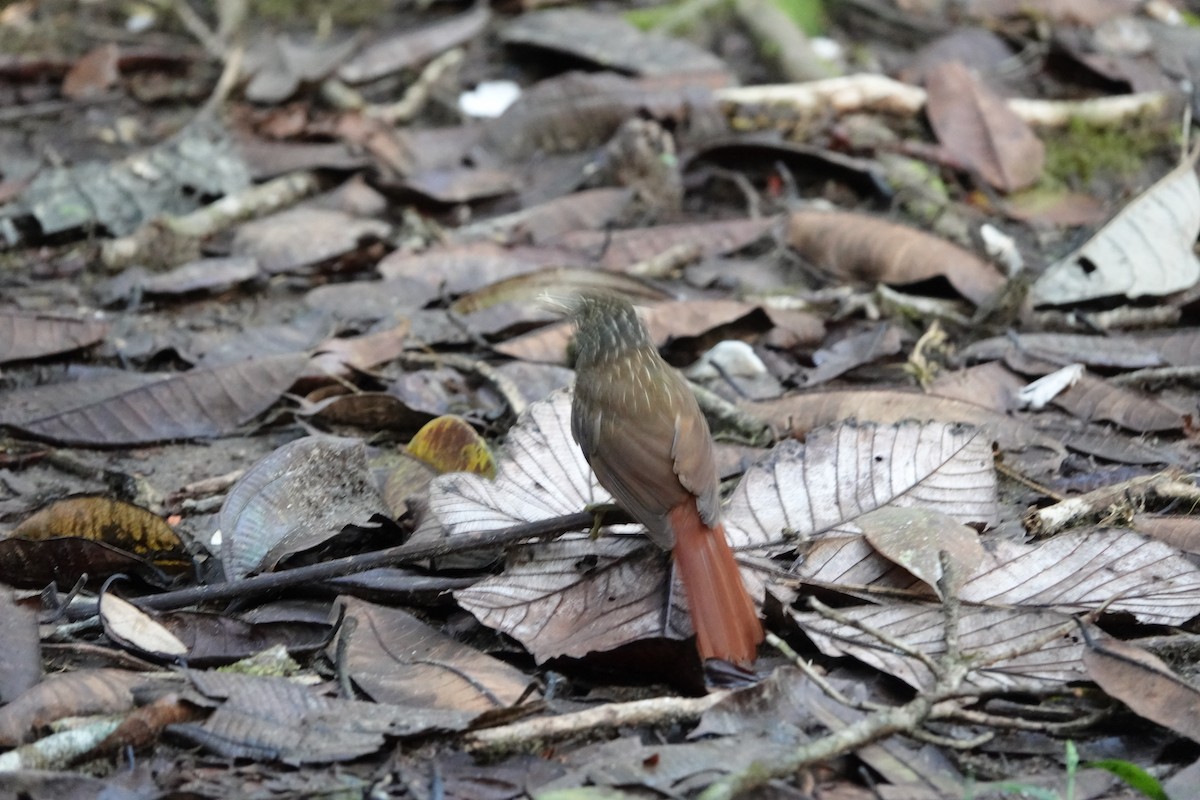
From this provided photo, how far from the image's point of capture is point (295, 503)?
317 centimetres

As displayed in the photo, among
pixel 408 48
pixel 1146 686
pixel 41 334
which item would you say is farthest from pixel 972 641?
pixel 408 48

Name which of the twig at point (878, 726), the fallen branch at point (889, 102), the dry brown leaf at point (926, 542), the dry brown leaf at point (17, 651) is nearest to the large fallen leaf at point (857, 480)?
the dry brown leaf at point (926, 542)

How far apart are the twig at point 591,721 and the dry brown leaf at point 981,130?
12.3 feet

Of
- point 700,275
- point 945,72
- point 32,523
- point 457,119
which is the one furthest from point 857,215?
point 32,523

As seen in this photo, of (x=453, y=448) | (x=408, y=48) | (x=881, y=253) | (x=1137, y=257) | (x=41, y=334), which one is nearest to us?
(x=453, y=448)

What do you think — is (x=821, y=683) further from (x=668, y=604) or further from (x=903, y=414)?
(x=903, y=414)

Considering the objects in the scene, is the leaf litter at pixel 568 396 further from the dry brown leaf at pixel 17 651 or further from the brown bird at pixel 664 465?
the brown bird at pixel 664 465

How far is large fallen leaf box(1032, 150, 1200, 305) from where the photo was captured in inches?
179

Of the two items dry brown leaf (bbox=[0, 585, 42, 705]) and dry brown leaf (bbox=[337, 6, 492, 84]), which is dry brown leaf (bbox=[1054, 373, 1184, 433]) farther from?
dry brown leaf (bbox=[337, 6, 492, 84])

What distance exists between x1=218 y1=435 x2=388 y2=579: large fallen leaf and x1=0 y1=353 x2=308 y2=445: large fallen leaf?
75 centimetres

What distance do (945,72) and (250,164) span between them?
3.17m

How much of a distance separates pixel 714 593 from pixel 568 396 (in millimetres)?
1016

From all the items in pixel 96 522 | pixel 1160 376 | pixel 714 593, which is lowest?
pixel 1160 376

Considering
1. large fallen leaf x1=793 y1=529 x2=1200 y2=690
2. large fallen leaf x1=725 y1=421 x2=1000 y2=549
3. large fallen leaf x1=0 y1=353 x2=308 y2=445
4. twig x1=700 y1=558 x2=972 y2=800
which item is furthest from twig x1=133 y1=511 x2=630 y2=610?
large fallen leaf x1=0 y1=353 x2=308 y2=445
